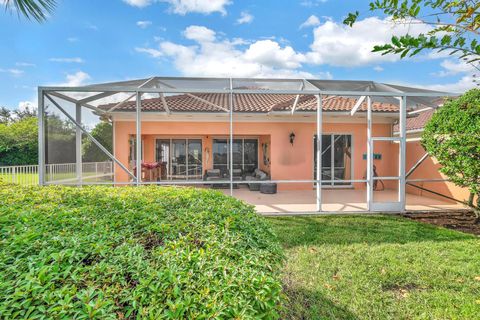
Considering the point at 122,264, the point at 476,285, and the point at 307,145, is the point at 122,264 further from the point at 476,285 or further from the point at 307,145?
the point at 307,145

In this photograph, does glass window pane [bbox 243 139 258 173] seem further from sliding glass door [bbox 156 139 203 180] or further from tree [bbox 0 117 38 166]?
tree [bbox 0 117 38 166]

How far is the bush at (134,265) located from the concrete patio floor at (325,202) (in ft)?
20.0

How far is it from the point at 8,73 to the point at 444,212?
133 feet

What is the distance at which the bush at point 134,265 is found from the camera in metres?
1.25

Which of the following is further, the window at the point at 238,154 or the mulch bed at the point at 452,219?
the window at the point at 238,154

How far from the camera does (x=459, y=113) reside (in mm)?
6359

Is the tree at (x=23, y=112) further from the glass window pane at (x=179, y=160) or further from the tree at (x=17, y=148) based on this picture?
the glass window pane at (x=179, y=160)

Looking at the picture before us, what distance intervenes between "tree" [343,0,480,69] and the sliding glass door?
12977 millimetres

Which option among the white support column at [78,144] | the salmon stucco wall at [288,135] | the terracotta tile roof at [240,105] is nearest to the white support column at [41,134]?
the white support column at [78,144]

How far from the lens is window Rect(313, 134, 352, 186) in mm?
12820

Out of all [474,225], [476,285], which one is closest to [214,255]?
[476,285]

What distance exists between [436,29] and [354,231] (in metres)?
5.61

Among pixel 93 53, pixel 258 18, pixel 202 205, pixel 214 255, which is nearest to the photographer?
pixel 214 255

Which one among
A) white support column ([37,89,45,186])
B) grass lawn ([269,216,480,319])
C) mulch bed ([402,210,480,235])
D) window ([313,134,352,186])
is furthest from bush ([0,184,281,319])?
window ([313,134,352,186])
